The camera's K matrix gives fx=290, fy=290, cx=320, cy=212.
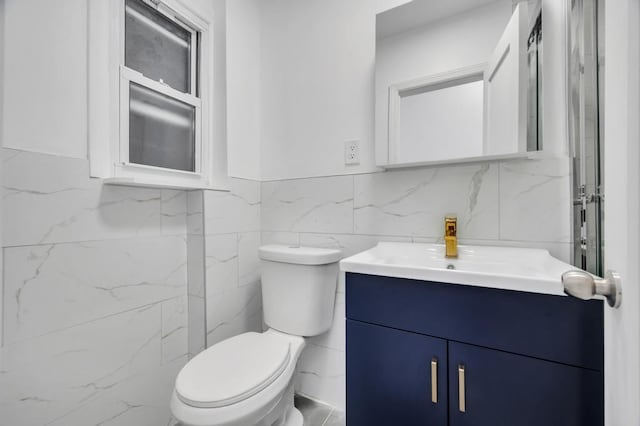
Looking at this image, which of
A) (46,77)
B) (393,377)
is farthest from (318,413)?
(46,77)

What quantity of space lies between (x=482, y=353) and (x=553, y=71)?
0.99 meters

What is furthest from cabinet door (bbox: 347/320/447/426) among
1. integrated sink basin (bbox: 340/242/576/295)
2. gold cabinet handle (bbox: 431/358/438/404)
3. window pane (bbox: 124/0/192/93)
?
window pane (bbox: 124/0/192/93)

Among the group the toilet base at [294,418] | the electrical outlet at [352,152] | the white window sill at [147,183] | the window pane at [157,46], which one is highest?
the window pane at [157,46]

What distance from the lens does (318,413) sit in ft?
4.73

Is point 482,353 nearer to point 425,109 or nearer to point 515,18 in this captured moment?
point 425,109

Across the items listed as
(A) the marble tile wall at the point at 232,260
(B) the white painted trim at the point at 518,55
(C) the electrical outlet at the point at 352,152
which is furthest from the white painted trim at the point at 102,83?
(B) the white painted trim at the point at 518,55

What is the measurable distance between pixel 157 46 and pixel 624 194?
5.54 feet

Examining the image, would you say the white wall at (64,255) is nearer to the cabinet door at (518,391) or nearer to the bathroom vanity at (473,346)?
the bathroom vanity at (473,346)

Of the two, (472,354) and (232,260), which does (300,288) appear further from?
(472,354)

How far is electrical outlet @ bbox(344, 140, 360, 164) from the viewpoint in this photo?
4.72ft

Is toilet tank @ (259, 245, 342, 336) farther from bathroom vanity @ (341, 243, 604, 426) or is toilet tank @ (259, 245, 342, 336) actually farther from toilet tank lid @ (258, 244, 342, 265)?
bathroom vanity @ (341, 243, 604, 426)

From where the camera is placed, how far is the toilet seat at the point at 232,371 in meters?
0.91

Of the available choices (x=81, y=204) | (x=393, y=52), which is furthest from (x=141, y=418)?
(x=393, y=52)

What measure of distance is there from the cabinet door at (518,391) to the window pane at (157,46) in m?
1.62
